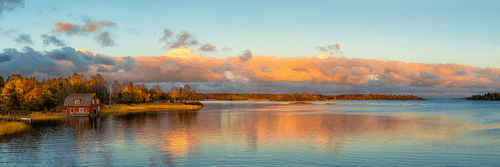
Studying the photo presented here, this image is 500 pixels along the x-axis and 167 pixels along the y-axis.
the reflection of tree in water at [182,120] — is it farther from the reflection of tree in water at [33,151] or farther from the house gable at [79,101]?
the reflection of tree in water at [33,151]

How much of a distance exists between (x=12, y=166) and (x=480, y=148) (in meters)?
45.7

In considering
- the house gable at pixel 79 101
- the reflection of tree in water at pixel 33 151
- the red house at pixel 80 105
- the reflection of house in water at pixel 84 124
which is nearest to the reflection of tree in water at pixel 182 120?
the reflection of house in water at pixel 84 124

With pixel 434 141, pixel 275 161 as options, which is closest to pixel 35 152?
pixel 275 161

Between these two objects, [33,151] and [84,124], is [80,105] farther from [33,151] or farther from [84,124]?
[33,151]

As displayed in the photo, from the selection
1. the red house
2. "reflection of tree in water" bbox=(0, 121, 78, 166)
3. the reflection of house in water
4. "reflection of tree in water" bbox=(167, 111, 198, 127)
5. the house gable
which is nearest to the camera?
"reflection of tree in water" bbox=(0, 121, 78, 166)

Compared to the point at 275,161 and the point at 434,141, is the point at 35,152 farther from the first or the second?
the point at 434,141

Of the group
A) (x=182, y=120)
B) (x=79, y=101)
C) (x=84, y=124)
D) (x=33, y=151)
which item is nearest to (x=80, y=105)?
(x=79, y=101)

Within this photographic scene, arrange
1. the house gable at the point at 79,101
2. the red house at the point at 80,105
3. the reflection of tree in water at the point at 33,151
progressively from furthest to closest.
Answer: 1. the house gable at the point at 79,101
2. the red house at the point at 80,105
3. the reflection of tree in water at the point at 33,151

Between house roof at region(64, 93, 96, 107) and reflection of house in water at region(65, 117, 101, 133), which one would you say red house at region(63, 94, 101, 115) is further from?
reflection of house in water at region(65, 117, 101, 133)

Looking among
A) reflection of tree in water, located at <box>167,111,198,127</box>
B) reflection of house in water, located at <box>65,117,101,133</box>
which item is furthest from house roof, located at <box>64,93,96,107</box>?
reflection of tree in water, located at <box>167,111,198,127</box>

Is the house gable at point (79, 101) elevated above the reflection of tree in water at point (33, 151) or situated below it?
above

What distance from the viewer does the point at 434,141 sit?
142 ft

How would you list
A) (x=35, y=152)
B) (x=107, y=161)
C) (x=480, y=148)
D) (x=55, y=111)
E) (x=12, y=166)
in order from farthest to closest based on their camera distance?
(x=55, y=111)
(x=480, y=148)
(x=35, y=152)
(x=107, y=161)
(x=12, y=166)

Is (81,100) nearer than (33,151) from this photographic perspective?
No
